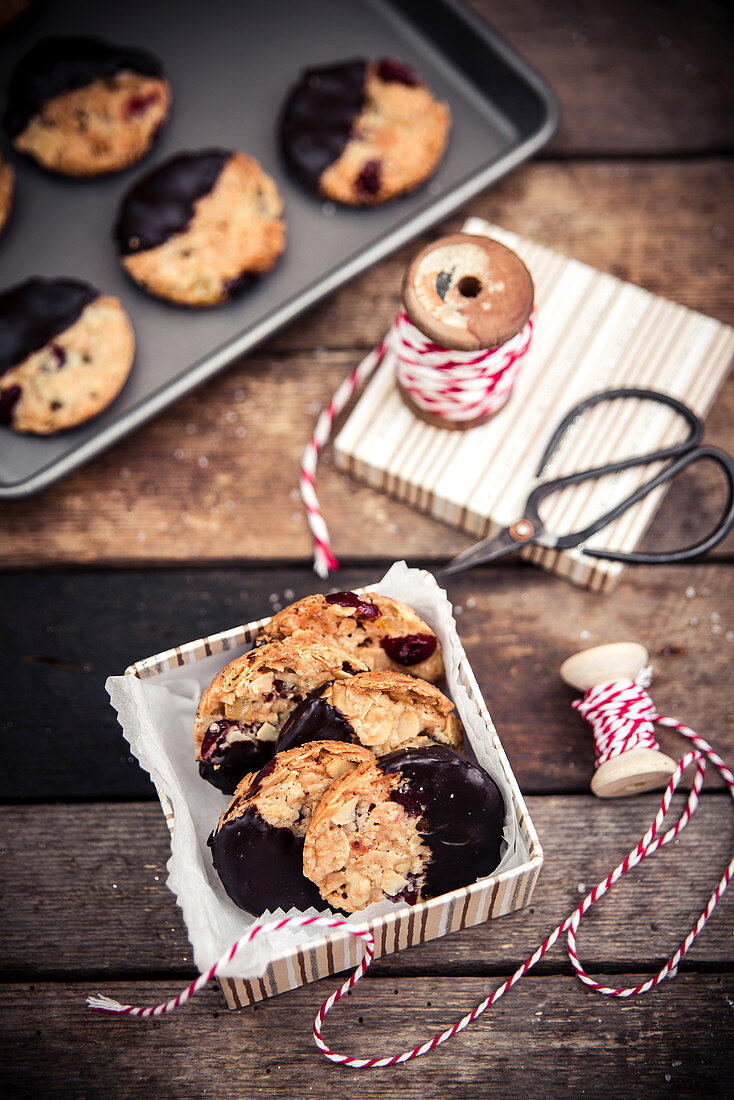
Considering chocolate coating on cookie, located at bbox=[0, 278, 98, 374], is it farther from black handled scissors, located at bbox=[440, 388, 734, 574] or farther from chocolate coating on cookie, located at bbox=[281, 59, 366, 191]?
black handled scissors, located at bbox=[440, 388, 734, 574]

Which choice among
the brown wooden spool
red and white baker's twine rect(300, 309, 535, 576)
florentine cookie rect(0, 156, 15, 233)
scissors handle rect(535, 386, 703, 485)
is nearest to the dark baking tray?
florentine cookie rect(0, 156, 15, 233)

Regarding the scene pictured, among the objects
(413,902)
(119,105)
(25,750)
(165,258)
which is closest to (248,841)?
(413,902)

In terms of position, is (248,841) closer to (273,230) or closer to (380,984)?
(380,984)

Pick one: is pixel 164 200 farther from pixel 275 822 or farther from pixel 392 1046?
pixel 392 1046

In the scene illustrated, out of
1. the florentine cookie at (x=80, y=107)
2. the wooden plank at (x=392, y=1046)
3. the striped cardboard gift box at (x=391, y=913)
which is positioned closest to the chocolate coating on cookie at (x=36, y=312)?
the florentine cookie at (x=80, y=107)

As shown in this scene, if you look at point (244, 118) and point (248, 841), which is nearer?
point (248, 841)

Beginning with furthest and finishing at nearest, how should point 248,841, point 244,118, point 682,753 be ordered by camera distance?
1. point 244,118
2. point 682,753
3. point 248,841

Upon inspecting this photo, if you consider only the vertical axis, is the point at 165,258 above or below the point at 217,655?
above

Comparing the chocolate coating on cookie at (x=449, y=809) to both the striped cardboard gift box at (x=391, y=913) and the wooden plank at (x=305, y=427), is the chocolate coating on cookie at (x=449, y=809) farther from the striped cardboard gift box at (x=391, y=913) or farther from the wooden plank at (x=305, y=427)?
the wooden plank at (x=305, y=427)
